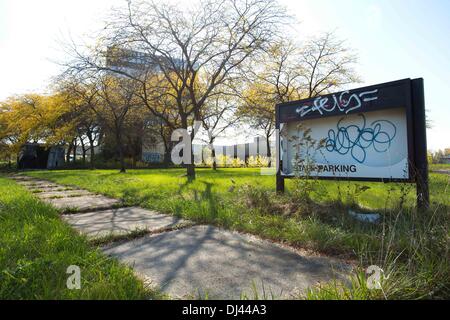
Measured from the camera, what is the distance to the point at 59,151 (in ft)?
107

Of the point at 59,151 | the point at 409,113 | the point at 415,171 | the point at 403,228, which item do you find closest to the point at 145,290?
the point at 403,228

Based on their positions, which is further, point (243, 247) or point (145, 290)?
point (243, 247)

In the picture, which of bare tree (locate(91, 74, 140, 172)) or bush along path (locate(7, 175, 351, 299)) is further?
bare tree (locate(91, 74, 140, 172))

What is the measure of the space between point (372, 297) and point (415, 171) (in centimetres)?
318

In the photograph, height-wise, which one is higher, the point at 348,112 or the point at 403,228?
the point at 348,112

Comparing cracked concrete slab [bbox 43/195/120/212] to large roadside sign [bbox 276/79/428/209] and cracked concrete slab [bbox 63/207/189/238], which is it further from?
large roadside sign [bbox 276/79/428/209]

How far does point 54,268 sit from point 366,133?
5.03 metres

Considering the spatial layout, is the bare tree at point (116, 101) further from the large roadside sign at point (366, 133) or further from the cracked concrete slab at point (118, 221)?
the large roadside sign at point (366, 133)

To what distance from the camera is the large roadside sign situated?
450 cm

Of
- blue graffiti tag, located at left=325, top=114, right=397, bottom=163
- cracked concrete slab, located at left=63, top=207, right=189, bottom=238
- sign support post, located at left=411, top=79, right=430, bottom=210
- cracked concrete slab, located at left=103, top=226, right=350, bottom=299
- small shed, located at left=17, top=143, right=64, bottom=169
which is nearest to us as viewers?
cracked concrete slab, located at left=103, top=226, right=350, bottom=299

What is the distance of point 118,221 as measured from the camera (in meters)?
4.68

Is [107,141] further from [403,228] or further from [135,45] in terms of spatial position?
[403,228]

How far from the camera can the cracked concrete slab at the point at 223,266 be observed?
7.39 ft

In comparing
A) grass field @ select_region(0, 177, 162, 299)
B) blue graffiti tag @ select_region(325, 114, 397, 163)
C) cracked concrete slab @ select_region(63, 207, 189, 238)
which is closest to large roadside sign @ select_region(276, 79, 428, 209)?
blue graffiti tag @ select_region(325, 114, 397, 163)
